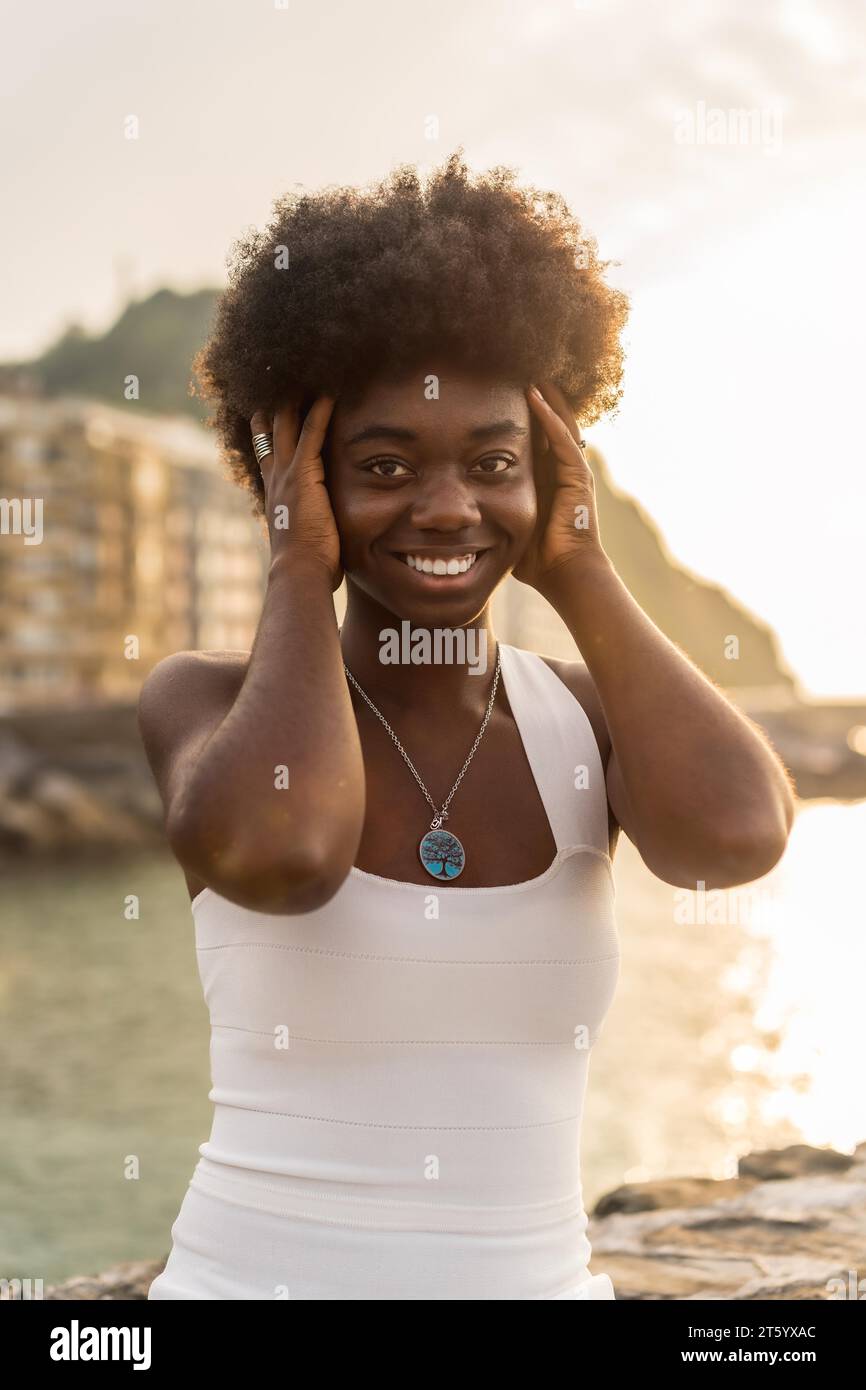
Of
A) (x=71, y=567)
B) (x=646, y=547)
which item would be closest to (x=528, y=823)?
(x=71, y=567)

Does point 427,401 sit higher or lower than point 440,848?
higher

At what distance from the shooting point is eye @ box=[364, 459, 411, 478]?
91.5 inches

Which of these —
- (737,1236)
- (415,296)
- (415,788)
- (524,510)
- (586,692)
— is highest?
(415,296)

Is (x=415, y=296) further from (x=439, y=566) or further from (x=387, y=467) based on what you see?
(x=439, y=566)

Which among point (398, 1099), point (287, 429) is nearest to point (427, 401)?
point (287, 429)

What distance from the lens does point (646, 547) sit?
12100cm

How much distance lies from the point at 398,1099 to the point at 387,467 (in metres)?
1.05

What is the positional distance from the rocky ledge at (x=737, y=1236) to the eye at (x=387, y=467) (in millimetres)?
1992

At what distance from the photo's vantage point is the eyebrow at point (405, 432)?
2.29 meters

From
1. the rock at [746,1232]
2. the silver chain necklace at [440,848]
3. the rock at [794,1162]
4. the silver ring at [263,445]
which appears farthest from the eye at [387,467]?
the rock at [794,1162]

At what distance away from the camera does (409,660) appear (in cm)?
258
